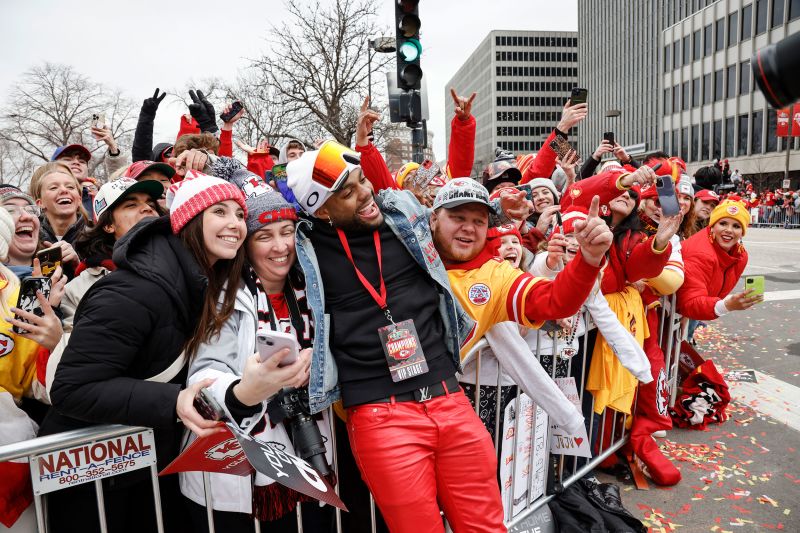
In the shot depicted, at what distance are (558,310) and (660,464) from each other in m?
2.13

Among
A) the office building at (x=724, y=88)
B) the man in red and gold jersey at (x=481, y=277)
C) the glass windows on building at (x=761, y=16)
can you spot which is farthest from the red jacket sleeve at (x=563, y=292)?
the glass windows on building at (x=761, y=16)

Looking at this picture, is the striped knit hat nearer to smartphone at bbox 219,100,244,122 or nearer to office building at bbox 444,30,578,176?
smartphone at bbox 219,100,244,122

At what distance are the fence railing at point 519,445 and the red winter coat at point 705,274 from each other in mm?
223

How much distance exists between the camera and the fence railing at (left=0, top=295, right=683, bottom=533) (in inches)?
71.7

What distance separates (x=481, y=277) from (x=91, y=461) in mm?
1926

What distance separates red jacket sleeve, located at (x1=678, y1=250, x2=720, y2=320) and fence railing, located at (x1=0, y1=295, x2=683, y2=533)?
189mm

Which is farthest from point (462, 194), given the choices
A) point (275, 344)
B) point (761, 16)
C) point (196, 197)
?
point (761, 16)

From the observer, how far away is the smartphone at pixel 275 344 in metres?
1.44

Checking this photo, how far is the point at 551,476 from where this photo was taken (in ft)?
10.9

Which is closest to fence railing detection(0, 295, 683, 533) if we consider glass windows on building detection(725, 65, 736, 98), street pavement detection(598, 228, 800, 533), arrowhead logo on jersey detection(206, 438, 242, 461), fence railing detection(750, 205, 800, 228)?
arrowhead logo on jersey detection(206, 438, 242, 461)

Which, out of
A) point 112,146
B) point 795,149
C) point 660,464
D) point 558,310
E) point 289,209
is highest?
point 795,149

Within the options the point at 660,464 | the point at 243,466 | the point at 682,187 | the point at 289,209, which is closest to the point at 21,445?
the point at 243,466

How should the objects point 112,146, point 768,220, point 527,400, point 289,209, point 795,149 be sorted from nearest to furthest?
point 289,209 < point 527,400 < point 112,146 < point 768,220 < point 795,149

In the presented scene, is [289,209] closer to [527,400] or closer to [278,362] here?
[278,362]
